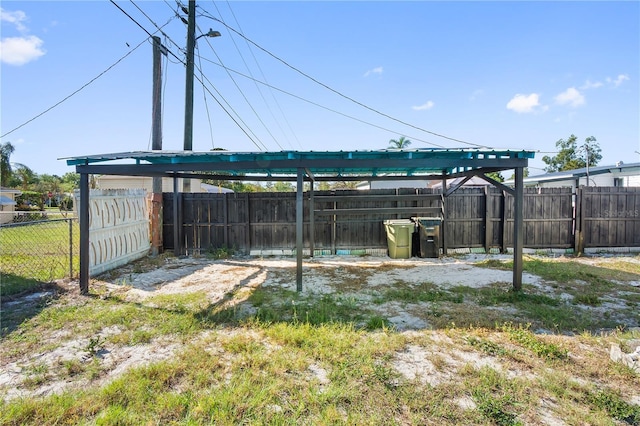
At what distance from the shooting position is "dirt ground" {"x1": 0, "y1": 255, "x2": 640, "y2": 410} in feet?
8.61

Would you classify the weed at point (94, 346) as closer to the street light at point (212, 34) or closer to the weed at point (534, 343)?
the weed at point (534, 343)

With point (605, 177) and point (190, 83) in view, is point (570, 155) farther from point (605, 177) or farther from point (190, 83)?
point (190, 83)

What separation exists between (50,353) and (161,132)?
21.4 ft

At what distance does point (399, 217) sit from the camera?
804 centimetres

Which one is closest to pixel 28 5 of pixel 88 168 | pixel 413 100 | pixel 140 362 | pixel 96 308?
pixel 88 168

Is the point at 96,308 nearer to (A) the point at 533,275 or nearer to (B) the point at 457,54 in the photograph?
(A) the point at 533,275

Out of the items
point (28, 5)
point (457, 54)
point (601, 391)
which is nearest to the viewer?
point (601, 391)

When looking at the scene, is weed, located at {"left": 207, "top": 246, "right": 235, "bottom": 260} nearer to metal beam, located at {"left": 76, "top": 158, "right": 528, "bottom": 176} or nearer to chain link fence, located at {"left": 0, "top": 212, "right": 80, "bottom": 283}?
chain link fence, located at {"left": 0, "top": 212, "right": 80, "bottom": 283}

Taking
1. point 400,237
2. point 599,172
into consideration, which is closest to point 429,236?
point 400,237

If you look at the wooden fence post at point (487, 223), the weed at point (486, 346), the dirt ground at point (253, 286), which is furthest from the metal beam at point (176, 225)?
the wooden fence post at point (487, 223)

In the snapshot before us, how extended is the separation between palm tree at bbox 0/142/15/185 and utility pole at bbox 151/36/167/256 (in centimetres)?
3648

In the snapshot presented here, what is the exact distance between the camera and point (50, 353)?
2.84 m

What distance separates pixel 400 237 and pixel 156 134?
277 inches

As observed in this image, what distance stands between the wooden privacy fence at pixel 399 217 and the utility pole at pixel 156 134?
25cm
